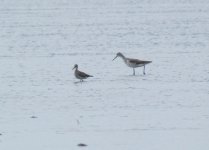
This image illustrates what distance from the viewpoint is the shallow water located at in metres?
8.56

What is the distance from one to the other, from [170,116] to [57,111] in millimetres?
1690

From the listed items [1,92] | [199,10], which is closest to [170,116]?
[1,92]

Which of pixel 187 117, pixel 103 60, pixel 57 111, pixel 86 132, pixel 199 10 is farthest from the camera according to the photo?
pixel 199 10

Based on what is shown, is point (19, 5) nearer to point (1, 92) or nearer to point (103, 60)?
point (103, 60)

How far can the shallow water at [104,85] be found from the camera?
337 inches

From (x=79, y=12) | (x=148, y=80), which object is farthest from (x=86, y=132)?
(x=79, y=12)

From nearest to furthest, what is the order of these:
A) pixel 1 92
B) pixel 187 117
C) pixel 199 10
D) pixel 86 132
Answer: pixel 86 132, pixel 187 117, pixel 1 92, pixel 199 10

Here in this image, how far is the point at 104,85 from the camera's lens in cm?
1290

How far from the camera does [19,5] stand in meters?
36.7

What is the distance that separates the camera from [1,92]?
40.0 ft

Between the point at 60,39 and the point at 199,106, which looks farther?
the point at 60,39

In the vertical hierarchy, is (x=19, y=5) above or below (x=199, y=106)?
above

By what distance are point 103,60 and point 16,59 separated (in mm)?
2055

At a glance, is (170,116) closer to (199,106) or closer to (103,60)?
(199,106)
